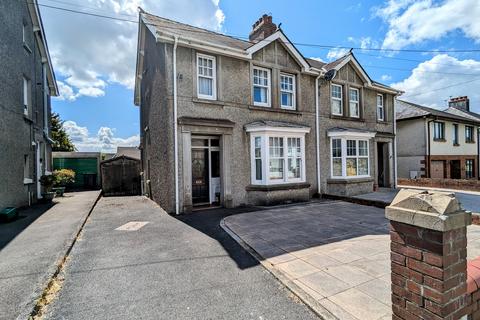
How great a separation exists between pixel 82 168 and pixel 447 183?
87.6 feet

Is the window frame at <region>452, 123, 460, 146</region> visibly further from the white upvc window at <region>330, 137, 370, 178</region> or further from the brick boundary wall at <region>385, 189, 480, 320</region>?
the brick boundary wall at <region>385, 189, 480, 320</region>

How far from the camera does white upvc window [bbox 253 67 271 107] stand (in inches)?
441

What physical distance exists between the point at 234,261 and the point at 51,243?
4.35 m

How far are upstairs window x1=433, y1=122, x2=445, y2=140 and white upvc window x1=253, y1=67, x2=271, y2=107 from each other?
15.9 metres

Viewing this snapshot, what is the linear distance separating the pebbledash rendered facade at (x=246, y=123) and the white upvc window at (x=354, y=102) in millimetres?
353

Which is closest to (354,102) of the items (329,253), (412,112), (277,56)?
(277,56)

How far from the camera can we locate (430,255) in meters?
2.14

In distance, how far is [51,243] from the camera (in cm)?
580

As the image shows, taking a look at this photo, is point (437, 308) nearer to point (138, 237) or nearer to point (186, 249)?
point (186, 249)

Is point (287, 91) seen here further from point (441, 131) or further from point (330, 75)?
point (441, 131)

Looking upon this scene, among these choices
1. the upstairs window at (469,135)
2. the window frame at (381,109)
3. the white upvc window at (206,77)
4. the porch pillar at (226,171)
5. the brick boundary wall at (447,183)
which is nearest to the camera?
the white upvc window at (206,77)

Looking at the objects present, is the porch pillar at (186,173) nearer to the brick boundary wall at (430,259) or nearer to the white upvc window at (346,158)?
the white upvc window at (346,158)

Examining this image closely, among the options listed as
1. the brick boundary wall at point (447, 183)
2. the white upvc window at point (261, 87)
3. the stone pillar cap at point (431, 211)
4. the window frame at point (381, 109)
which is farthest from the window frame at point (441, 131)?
the stone pillar cap at point (431, 211)

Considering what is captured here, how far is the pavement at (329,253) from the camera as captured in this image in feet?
10.9
